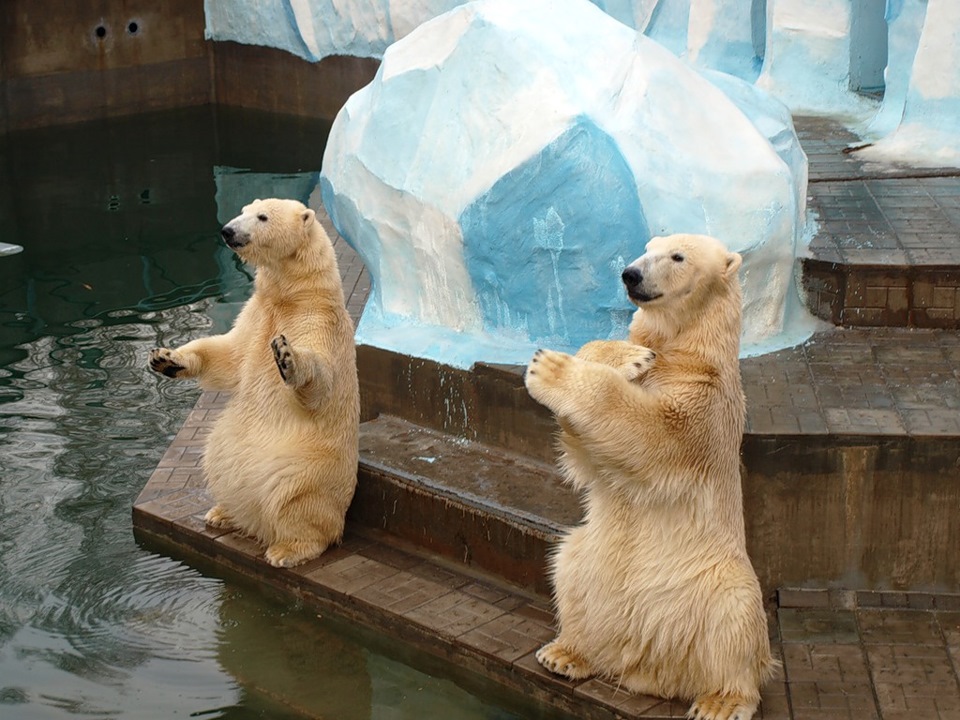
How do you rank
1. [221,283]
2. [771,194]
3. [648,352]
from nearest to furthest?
[648,352] < [771,194] < [221,283]

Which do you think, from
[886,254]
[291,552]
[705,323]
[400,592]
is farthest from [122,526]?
[886,254]

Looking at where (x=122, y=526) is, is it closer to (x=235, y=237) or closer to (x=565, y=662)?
(x=235, y=237)

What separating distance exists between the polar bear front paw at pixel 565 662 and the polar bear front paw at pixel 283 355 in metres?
1.27

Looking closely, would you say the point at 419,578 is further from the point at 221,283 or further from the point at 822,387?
the point at 221,283

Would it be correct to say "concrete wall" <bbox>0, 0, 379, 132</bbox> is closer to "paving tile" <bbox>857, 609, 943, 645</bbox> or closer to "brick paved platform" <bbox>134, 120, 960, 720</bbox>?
"brick paved platform" <bbox>134, 120, 960, 720</bbox>

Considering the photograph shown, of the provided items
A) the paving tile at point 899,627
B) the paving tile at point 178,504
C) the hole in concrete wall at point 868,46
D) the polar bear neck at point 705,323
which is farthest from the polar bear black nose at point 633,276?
the hole in concrete wall at point 868,46

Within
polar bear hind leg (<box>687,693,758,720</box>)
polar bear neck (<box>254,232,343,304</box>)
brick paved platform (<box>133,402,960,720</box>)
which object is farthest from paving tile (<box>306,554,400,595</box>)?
polar bear hind leg (<box>687,693,758,720</box>)

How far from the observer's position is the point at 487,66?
5.95 metres

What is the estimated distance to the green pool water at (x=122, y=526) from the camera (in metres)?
4.65

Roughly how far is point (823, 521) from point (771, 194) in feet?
4.90

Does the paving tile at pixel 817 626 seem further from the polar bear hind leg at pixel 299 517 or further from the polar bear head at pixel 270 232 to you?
the polar bear head at pixel 270 232

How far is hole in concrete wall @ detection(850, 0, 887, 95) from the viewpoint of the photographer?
9.73 meters

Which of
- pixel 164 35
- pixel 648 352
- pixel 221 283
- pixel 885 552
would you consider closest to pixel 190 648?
pixel 648 352

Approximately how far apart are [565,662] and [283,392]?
152 centimetres
